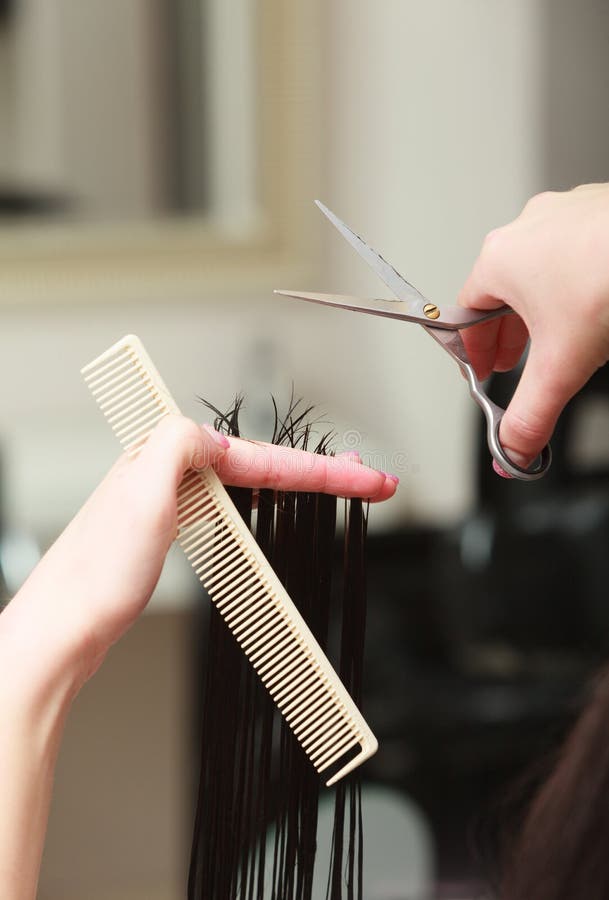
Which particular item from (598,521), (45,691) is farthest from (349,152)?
(45,691)

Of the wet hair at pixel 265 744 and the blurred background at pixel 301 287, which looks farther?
the blurred background at pixel 301 287

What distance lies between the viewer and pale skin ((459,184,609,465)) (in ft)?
1.35

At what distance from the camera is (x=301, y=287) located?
62.3 inches

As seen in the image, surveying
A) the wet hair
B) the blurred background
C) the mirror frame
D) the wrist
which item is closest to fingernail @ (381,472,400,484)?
the wet hair

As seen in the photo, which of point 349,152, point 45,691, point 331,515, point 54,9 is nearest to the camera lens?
point 45,691

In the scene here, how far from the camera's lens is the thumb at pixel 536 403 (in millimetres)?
438

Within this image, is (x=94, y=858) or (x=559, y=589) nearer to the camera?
(x=559, y=589)

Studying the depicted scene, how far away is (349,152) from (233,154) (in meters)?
0.18

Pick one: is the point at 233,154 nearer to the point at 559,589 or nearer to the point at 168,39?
the point at 168,39

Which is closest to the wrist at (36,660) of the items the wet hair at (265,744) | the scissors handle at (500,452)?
the wet hair at (265,744)

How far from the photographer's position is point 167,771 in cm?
160

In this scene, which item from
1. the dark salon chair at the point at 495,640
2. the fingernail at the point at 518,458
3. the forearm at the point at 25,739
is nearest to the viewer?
the forearm at the point at 25,739

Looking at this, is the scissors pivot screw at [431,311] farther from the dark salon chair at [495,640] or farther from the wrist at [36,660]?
the dark salon chair at [495,640]

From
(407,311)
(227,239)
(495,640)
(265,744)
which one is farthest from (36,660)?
(227,239)
